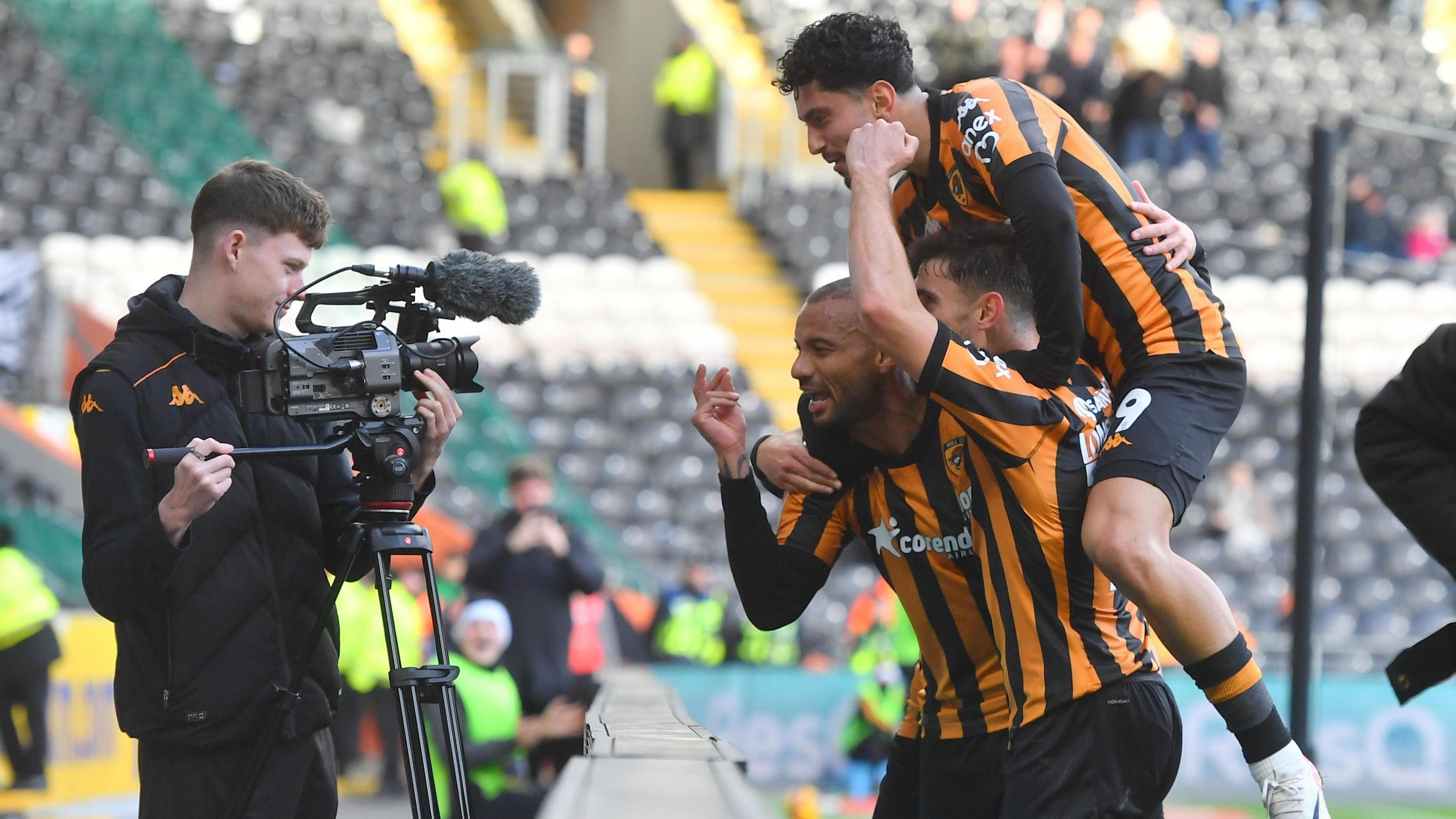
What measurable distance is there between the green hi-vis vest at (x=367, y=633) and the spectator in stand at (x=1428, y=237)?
359 inches

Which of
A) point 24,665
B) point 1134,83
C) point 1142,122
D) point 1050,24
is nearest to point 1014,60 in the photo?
point 1134,83

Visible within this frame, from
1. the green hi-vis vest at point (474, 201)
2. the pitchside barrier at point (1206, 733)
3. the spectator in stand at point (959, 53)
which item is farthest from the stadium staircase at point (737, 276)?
the pitchside barrier at point (1206, 733)

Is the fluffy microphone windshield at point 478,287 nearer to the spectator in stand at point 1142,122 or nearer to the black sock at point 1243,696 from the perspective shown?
the black sock at point 1243,696

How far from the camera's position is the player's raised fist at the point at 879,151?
2.91m

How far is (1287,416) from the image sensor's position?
12.7 m

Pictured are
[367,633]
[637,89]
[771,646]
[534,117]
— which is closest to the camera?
[367,633]

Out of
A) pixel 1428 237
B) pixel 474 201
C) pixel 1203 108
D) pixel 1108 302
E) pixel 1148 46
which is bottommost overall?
pixel 1108 302

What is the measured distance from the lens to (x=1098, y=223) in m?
3.19

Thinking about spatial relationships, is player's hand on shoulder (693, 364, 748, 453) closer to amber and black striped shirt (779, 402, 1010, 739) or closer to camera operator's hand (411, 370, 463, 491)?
amber and black striped shirt (779, 402, 1010, 739)

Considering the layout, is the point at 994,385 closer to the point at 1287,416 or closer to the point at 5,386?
the point at 5,386

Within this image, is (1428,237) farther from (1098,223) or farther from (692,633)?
(1098,223)

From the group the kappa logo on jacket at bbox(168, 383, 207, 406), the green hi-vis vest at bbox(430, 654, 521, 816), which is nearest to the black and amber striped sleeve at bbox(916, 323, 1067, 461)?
the kappa logo on jacket at bbox(168, 383, 207, 406)

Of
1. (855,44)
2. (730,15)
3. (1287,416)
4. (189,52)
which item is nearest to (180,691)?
(855,44)

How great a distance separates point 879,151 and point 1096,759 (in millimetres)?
1191
